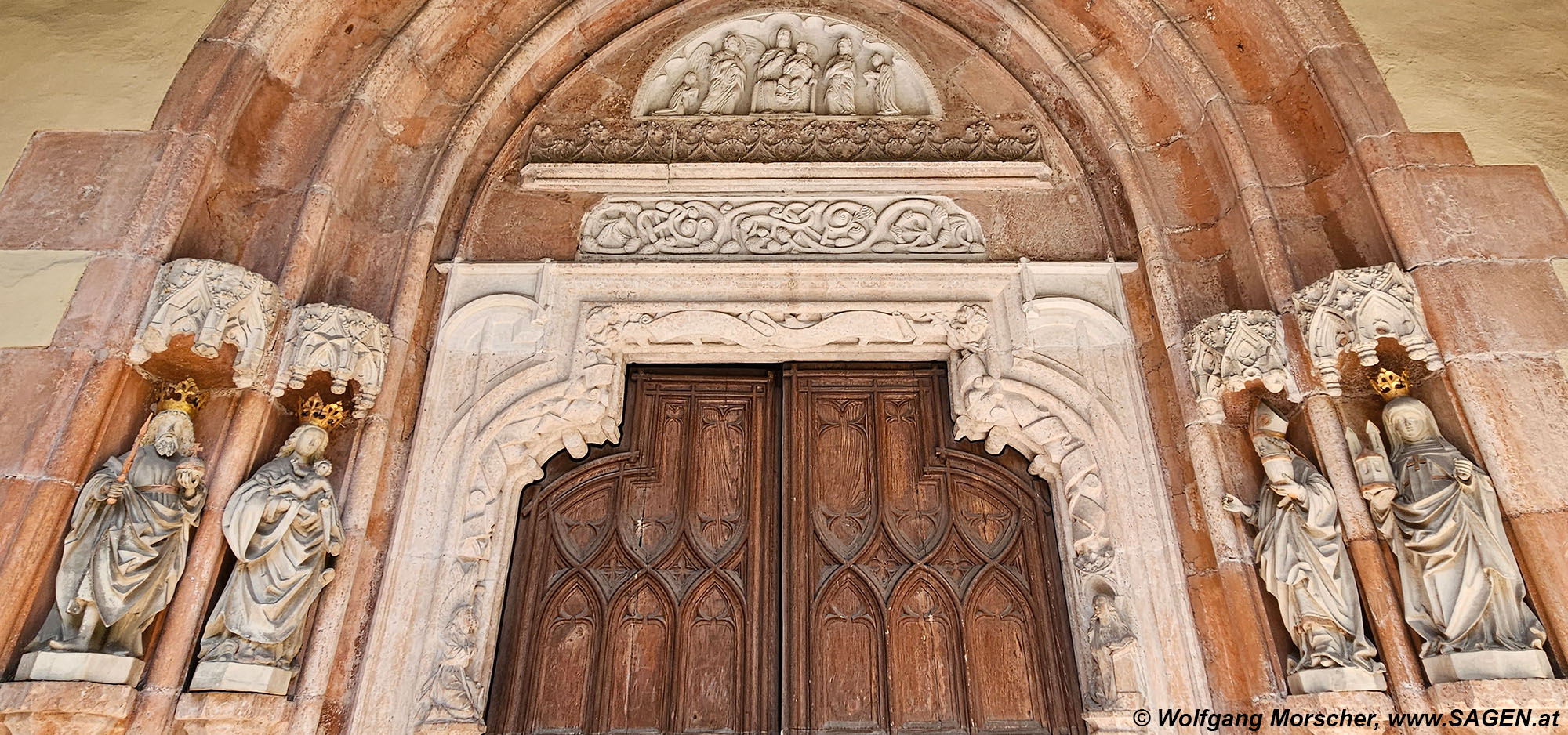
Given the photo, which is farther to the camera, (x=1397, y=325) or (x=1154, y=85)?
(x=1154, y=85)

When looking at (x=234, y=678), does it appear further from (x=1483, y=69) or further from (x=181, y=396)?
(x=1483, y=69)

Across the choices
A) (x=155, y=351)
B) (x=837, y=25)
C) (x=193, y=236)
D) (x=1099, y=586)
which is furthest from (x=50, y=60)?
(x=1099, y=586)

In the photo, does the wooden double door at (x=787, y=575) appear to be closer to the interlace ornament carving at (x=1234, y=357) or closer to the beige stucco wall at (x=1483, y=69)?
the interlace ornament carving at (x=1234, y=357)

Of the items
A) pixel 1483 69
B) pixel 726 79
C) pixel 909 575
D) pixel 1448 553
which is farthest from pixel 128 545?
pixel 1483 69

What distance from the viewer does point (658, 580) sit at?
3.53m

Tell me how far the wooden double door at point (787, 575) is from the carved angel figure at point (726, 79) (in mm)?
1433

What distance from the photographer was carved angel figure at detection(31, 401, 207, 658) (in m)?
2.61

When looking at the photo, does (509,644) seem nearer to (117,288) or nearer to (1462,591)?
(117,288)

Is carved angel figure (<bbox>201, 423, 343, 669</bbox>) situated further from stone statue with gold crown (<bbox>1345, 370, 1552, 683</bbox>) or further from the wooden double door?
stone statue with gold crown (<bbox>1345, 370, 1552, 683</bbox>)

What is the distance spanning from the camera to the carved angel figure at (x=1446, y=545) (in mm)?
2514

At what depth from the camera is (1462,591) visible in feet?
8.36

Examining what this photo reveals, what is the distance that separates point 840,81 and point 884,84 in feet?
0.72

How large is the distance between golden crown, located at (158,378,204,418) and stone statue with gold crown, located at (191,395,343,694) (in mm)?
326

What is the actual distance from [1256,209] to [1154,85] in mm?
902
